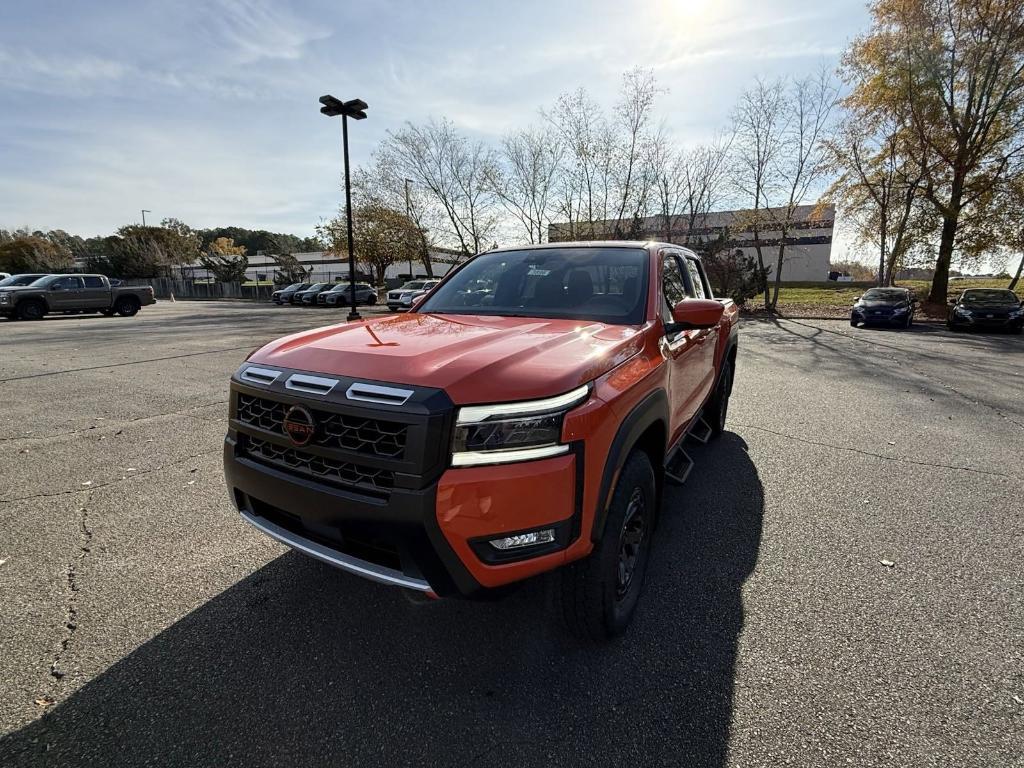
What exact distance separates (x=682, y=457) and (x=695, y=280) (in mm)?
1527

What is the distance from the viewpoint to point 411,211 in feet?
120

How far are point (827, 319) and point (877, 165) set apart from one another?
24.8 feet

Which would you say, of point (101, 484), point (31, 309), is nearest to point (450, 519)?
point (101, 484)

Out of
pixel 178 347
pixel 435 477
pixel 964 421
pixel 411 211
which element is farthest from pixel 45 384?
pixel 411 211

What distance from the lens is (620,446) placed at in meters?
2.00

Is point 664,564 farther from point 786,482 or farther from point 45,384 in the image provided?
point 45,384

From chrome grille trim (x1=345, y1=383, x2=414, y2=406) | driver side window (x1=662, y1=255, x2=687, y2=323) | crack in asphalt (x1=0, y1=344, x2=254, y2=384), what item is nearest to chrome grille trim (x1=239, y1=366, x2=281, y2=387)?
chrome grille trim (x1=345, y1=383, x2=414, y2=406)

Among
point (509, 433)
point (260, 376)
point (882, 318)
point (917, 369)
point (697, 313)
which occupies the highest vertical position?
point (697, 313)

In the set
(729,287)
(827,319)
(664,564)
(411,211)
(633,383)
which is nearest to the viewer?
(633,383)

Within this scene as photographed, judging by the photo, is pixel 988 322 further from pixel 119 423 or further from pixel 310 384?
pixel 119 423

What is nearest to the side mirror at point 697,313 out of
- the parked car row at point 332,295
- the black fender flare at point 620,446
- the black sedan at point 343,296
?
the black fender flare at point 620,446

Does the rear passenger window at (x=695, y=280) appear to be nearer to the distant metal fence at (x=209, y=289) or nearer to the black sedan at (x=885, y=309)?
the black sedan at (x=885, y=309)

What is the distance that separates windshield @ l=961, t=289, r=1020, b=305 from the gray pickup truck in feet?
103

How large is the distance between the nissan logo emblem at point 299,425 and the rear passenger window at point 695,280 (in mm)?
3113
